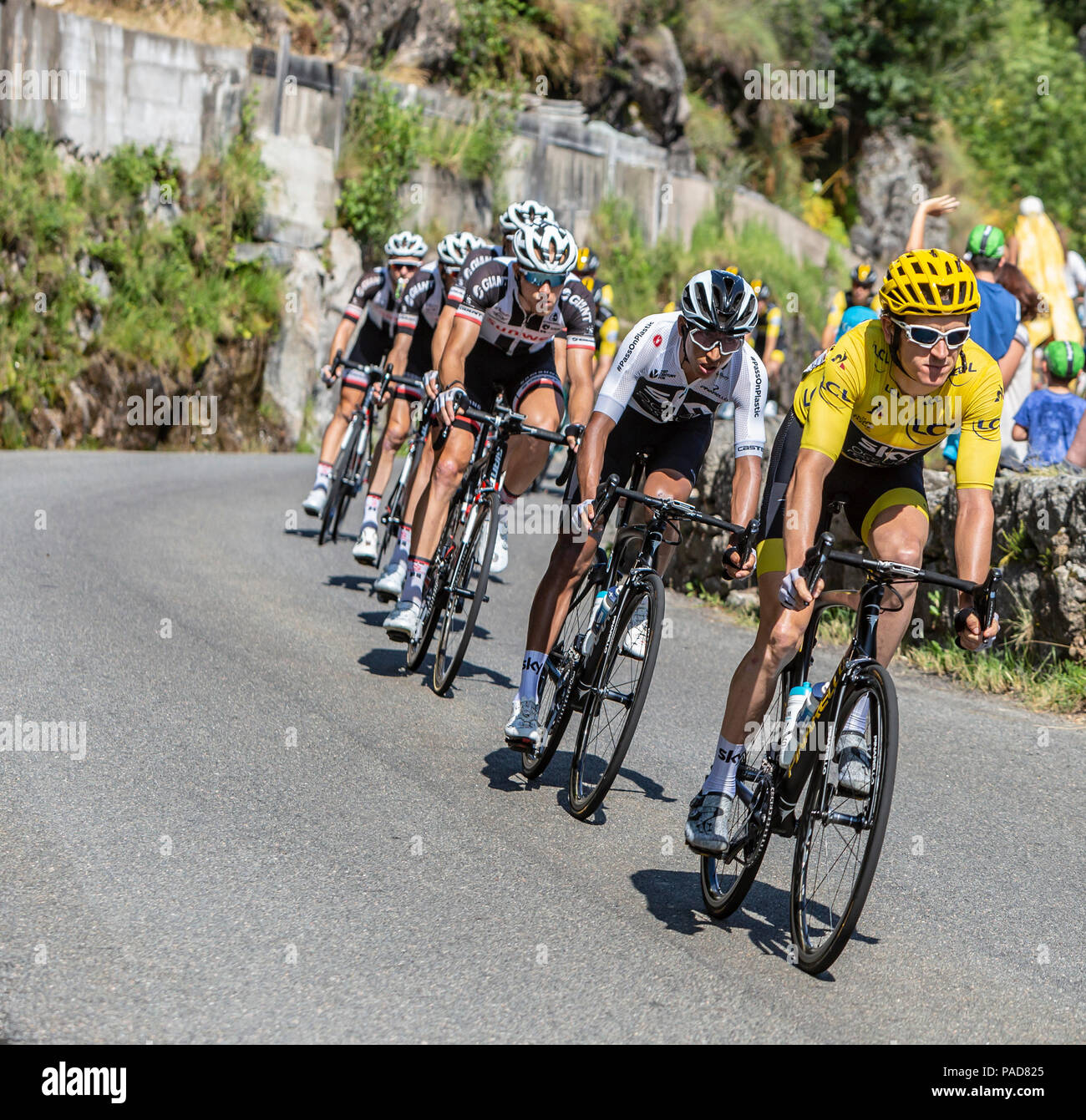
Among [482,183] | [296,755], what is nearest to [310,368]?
[482,183]

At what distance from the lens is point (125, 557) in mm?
10258

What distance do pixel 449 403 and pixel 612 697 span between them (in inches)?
83.2

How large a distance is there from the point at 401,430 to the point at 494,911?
22.6ft

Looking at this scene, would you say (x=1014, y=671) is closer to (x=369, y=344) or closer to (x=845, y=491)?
(x=845, y=491)

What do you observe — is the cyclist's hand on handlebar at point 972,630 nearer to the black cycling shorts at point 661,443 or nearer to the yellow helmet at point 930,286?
the yellow helmet at point 930,286

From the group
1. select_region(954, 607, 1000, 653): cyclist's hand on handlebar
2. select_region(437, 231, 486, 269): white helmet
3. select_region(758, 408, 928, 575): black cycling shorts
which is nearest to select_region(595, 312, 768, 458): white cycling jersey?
select_region(758, 408, 928, 575): black cycling shorts

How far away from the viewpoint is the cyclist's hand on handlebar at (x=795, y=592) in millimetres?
4184

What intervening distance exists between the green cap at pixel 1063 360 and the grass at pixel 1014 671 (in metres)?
2.09

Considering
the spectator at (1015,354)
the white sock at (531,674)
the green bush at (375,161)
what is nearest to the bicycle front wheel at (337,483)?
the spectator at (1015,354)

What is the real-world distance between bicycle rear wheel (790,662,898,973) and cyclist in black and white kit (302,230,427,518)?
8.07 metres

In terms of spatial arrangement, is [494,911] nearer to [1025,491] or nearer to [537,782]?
[537,782]

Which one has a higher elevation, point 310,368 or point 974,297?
point 974,297

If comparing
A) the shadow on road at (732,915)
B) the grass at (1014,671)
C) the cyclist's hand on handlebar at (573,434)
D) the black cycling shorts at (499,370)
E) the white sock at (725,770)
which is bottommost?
the grass at (1014,671)
